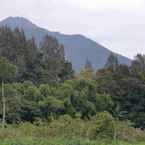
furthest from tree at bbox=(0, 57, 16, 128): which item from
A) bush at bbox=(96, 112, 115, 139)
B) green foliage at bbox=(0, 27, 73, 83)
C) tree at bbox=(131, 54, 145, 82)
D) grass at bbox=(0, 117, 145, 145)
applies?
tree at bbox=(131, 54, 145, 82)

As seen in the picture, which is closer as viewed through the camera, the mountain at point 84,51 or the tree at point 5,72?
the tree at point 5,72

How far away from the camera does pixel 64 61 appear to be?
143ft

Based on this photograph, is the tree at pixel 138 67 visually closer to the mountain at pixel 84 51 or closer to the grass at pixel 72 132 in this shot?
the grass at pixel 72 132

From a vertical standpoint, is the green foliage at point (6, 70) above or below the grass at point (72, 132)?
above

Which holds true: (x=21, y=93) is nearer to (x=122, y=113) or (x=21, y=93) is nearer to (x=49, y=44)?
(x=122, y=113)

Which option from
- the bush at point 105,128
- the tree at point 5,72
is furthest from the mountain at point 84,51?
the bush at point 105,128

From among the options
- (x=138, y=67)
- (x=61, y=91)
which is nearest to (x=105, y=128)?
(x=61, y=91)

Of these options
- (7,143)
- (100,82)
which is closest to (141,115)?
(100,82)

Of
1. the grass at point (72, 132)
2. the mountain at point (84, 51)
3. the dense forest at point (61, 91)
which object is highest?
the mountain at point (84, 51)

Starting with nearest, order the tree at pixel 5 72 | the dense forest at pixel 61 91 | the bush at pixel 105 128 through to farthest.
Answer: the bush at pixel 105 128, the dense forest at pixel 61 91, the tree at pixel 5 72

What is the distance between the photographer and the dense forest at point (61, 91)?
30953 millimetres

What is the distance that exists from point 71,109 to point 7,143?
1400 cm

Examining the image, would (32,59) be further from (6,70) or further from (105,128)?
(105,128)

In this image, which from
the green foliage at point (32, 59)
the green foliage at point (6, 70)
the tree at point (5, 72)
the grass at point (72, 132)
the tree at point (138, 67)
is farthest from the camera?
the green foliage at point (32, 59)
